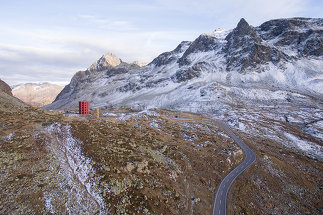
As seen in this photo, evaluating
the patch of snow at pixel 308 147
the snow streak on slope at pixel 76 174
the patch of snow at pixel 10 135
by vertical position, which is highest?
the patch of snow at pixel 10 135

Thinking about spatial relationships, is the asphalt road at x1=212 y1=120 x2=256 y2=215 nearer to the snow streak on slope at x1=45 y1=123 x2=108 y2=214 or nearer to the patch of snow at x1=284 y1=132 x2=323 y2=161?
the snow streak on slope at x1=45 y1=123 x2=108 y2=214

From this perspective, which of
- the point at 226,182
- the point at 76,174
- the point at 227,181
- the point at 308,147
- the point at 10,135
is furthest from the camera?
the point at 308,147

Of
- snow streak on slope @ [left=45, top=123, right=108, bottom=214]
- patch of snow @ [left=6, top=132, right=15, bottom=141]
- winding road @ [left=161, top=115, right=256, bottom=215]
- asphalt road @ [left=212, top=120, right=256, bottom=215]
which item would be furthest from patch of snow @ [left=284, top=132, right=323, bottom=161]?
patch of snow @ [left=6, top=132, right=15, bottom=141]

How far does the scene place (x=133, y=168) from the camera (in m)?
33.1

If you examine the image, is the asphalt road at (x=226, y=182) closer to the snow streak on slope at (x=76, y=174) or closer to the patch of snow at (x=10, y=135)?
the snow streak on slope at (x=76, y=174)

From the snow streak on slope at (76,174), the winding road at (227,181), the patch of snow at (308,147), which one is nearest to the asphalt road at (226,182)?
the winding road at (227,181)

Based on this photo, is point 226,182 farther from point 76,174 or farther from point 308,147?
point 308,147

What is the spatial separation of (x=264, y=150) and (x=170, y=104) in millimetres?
115139

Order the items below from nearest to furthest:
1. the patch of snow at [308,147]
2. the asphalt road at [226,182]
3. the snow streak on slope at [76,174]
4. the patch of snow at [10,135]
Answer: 1. the snow streak on slope at [76,174]
2. the patch of snow at [10,135]
3. the asphalt road at [226,182]
4. the patch of snow at [308,147]

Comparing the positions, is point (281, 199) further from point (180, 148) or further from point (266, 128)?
point (266, 128)

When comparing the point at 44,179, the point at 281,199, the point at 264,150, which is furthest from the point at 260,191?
the point at 44,179

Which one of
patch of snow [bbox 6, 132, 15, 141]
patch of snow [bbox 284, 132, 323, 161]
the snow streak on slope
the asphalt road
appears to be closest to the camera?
the snow streak on slope

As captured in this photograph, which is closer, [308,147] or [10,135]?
[10,135]

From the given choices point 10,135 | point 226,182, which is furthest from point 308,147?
point 10,135
